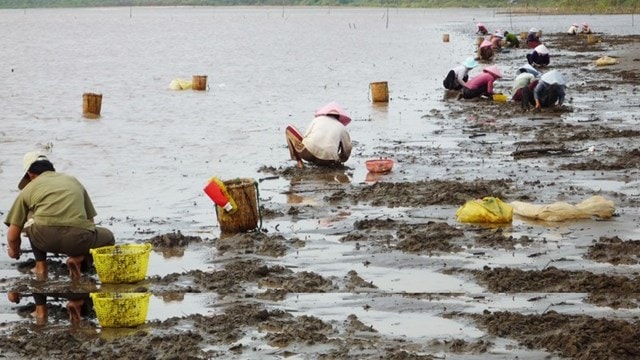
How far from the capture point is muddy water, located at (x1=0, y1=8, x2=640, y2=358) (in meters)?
8.81

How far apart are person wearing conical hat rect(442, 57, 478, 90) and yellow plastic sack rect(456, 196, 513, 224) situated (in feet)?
46.6

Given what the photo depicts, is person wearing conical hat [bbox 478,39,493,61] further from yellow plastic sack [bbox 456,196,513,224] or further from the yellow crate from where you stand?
yellow plastic sack [bbox 456,196,513,224]

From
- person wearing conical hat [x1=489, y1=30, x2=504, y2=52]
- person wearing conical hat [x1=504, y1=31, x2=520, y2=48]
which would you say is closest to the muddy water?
person wearing conical hat [x1=489, y1=30, x2=504, y2=52]

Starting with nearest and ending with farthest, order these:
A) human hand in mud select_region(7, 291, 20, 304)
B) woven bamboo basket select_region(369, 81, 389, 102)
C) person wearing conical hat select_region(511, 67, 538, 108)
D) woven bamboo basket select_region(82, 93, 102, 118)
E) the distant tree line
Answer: human hand in mud select_region(7, 291, 20, 304)
person wearing conical hat select_region(511, 67, 538, 108)
woven bamboo basket select_region(82, 93, 102, 118)
woven bamboo basket select_region(369, 81, 389, 102)
the distant tree line

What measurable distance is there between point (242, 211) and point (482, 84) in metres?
14.4

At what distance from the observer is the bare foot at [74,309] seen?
337 inches

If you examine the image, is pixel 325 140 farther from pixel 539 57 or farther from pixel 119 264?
pixel 539 57

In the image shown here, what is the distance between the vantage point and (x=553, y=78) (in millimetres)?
21000

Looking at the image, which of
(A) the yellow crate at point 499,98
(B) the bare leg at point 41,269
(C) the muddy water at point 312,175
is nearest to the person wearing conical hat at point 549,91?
(C) the muddy water at point 312,175

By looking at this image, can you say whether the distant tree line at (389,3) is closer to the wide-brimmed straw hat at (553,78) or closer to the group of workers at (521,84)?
the group of workers at (521,84)

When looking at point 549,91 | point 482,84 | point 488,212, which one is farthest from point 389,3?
point 488,212

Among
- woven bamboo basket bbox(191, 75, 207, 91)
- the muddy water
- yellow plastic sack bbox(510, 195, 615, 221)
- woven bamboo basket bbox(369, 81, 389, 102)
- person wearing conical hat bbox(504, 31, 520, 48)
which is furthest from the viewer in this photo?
person wearing conical hat bbox(504, 31, 520, 48)

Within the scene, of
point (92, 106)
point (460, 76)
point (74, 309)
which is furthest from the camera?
point (460, 76)

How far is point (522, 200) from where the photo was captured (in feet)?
41.9
